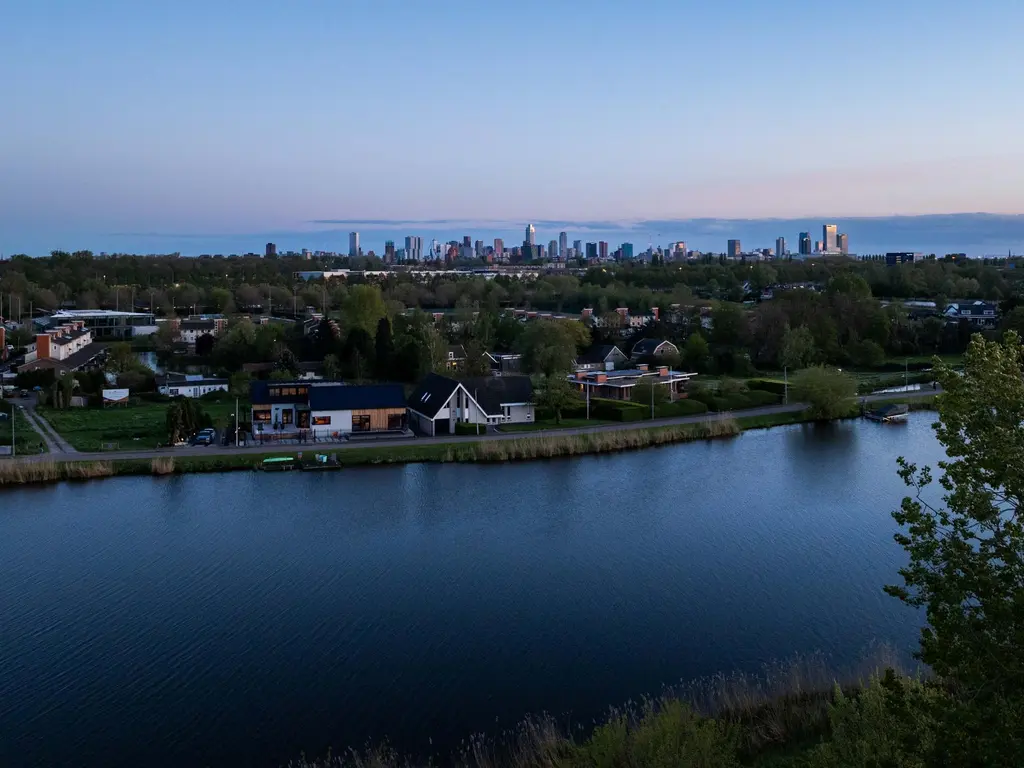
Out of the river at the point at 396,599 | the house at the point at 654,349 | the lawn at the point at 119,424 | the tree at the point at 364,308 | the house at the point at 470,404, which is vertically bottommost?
the river at the point at 396,599

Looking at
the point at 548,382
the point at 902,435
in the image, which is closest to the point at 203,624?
the point at 548,382

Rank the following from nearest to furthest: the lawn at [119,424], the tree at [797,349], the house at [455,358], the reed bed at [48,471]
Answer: the reed bed at [48,471] < the lawn at [119,424] < the house at [455,358] < the tree at [797,349]

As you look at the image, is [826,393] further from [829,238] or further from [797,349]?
[829,238]

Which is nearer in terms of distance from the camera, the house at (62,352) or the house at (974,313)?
the house at (62,352)

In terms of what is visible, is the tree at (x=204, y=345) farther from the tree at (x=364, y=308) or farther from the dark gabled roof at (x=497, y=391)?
the dark gabled roof at (x=497, y=391)

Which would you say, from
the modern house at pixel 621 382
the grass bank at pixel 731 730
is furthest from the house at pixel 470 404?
the grass bank at pixel 731 730

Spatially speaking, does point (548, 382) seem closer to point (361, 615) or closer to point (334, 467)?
point (334, 467)

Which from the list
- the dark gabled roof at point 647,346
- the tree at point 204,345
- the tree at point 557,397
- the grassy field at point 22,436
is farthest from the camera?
the tree at point 204,345

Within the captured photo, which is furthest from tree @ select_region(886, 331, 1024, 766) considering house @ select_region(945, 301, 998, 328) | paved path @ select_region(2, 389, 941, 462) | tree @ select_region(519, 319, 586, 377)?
house @ select_region(945, 301, 998, 328)

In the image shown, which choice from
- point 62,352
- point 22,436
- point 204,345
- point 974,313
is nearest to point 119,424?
point 22,436
